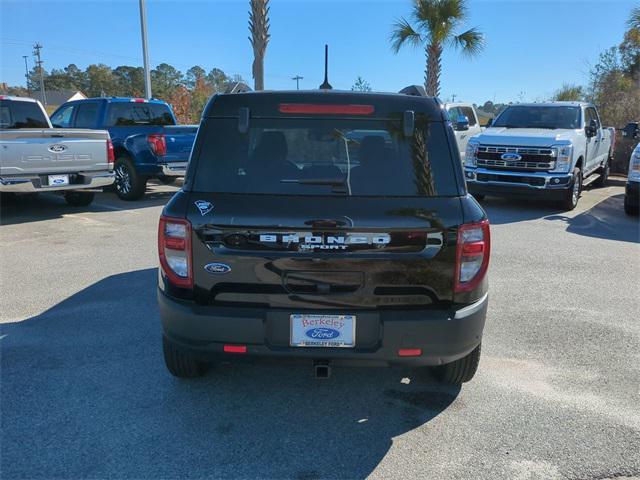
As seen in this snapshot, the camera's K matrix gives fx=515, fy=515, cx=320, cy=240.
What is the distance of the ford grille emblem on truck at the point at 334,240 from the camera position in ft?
8.84

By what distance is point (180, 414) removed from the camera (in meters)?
3.10

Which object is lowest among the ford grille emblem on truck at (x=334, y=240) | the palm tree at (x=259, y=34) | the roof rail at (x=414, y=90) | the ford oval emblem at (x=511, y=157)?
the ford grille emblem on truck at (x=334, y=240)

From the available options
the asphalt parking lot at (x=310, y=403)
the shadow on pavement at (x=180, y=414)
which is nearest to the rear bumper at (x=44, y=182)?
the asphalt parking lot at (x=310, y=403)

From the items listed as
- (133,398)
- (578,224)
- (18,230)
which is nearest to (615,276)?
(578,224)

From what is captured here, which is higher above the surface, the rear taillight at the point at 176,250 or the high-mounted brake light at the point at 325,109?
the high-mounted brake light at the point at 325,109

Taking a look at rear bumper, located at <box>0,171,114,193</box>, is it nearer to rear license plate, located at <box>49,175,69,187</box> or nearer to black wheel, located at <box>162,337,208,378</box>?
rear license plate, located at <box>49,175,69,187</box>

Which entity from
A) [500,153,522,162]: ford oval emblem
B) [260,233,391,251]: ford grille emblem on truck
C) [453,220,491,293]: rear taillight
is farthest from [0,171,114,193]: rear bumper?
[453,220,491,293]: rear taillight

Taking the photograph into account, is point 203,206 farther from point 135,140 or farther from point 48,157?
point 135,140

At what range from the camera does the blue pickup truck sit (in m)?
10.5

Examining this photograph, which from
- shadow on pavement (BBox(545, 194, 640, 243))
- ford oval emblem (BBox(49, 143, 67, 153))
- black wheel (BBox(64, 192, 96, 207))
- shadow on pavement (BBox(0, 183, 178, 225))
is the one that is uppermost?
ford oval emblem (BBox(49, 143, 67, 153))

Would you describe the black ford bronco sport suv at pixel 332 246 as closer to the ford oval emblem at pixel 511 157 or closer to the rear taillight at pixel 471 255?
the rear taillight at pixel 471 255

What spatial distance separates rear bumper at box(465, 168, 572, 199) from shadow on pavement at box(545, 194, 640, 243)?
530 millimetres

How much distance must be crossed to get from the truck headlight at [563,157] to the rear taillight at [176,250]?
8700mm

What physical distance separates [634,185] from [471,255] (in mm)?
8205
